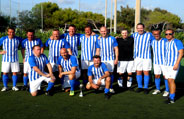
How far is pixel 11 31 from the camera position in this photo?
5.53 meters

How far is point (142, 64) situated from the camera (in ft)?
18.5

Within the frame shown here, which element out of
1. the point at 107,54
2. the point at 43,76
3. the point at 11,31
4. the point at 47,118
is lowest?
the point at 47,118

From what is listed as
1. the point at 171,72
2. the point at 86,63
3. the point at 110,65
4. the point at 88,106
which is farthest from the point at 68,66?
the point at 171,72

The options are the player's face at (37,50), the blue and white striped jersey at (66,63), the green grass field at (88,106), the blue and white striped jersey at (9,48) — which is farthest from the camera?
the blue and white striped jersey at (9,48)

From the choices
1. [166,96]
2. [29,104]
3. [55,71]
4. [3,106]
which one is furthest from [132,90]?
[3,106]

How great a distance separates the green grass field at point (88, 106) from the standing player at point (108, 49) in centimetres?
71

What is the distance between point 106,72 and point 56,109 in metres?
1.42

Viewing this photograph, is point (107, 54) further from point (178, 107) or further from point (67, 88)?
point (178, 107)

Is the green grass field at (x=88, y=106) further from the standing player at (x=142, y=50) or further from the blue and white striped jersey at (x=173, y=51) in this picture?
the blue and white striped jersey at (x=173, y=51)

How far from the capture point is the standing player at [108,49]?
220 inches

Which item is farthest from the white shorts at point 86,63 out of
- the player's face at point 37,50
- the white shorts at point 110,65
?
the player's face at point 37,50

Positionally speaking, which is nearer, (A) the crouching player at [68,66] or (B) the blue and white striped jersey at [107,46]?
(A) the crouching player at [68,66]

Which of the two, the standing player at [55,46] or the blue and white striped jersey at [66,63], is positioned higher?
the standing player at [55,46]

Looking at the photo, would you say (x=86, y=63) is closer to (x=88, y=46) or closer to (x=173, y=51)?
(x=88, y=46)
